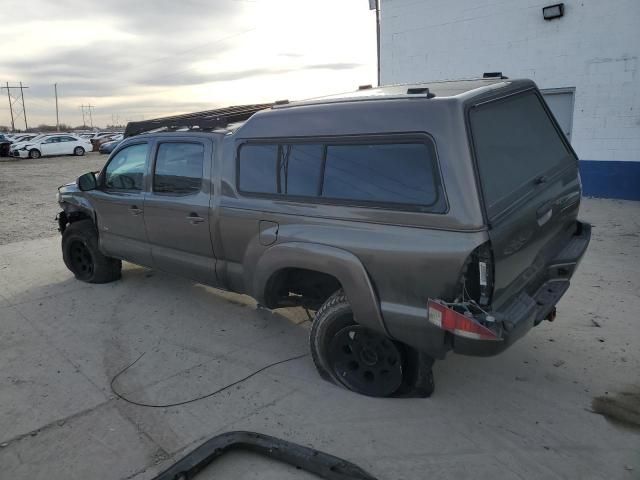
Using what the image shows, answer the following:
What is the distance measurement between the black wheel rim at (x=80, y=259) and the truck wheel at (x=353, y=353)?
3612 millimetres

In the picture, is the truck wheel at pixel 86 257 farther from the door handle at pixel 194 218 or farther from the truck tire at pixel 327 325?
the truck tire at pixel 327 325

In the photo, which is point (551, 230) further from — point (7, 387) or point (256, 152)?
point (7, 387)

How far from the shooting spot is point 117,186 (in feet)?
17.5

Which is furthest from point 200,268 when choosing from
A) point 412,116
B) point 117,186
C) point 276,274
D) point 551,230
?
point 551,230

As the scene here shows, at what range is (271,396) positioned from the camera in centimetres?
356

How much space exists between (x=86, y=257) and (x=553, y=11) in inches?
371

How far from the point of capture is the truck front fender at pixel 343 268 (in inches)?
123

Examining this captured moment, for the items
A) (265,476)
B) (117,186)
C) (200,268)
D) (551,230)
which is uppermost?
(117,186)

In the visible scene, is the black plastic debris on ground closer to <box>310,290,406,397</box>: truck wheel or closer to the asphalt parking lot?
the asphalt parking lot

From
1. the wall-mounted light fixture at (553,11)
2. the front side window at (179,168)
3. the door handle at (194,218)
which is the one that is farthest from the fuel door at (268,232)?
the wall-mounted light fixture at (553,11)

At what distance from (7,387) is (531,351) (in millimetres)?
3974

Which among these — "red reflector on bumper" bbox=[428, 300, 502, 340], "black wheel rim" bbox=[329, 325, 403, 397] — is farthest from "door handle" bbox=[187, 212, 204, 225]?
"red reflector on bumper" bbox=[428, 300, 502, 340]

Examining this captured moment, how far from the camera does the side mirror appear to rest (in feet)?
18.1

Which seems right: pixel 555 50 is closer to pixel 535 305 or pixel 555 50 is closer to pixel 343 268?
pixel 535 305
